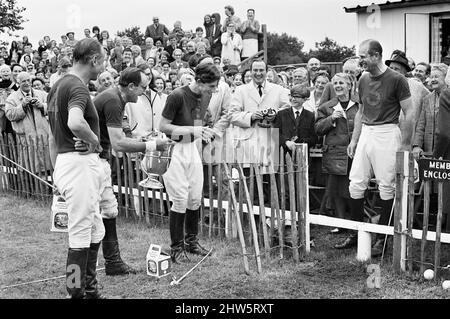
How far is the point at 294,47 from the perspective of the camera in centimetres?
5347

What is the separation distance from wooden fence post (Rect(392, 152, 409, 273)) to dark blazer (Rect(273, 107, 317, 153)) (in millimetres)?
2056

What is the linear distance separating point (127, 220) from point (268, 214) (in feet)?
8.01

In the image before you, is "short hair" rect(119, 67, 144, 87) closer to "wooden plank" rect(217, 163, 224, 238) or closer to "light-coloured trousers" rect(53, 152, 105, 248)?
"light-coloured trousers" rect(53, 152, 105, 248)

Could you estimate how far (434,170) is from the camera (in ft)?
19.7

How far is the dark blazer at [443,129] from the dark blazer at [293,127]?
1831mm

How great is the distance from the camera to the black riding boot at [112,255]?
21.7 ft

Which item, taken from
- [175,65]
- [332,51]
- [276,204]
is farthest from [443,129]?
[332,51]

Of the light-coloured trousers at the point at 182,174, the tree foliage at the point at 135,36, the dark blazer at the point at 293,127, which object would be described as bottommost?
the light-coloured trousers at the point at 182,174

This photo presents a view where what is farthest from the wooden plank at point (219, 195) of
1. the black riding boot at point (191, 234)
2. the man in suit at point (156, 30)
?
the man in suit at point (156, 30)

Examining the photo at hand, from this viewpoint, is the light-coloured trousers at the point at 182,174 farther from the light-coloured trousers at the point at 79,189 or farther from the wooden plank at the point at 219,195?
the light-coloured trousers at the point at 79,189

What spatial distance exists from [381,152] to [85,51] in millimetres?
3217

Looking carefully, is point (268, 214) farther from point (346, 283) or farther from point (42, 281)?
point (42, 281)

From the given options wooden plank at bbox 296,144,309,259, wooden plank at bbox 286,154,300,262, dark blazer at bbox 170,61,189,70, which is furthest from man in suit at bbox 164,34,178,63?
wooden plank at bbox 286,154,300,262

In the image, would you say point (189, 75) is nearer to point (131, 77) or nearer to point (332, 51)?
point (131, 77)
